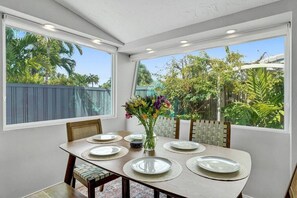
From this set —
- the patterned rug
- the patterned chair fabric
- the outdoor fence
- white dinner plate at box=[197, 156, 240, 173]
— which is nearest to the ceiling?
the outdoor fence

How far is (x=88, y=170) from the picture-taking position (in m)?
1.84

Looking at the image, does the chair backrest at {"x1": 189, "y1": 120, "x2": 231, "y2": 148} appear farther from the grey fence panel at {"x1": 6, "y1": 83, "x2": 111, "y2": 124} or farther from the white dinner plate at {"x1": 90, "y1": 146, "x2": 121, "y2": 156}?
the grey fence panel at {"x1": 6, "y1": 83, "x2": 111, "y2": 124}

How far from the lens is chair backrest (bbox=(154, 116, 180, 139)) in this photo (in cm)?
226

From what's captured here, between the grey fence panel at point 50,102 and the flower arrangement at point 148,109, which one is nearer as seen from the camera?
the flower arrangement at point 148,109

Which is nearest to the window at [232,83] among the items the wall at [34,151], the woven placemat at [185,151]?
the woven placemat at [185,151]

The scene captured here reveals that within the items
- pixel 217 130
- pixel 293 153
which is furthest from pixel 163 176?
pixel 293 153

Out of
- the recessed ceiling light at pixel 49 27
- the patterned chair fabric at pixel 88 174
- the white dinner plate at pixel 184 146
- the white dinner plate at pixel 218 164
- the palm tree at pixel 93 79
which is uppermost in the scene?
the recessed ceiling light at pixel 49 27

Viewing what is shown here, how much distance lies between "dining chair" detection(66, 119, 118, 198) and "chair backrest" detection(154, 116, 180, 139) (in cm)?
80

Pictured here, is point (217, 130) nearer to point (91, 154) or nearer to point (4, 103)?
point (91, 154)

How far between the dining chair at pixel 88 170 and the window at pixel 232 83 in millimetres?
1480

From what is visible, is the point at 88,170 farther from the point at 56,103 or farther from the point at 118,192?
the point at 56,103

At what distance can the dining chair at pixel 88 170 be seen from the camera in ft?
5.52

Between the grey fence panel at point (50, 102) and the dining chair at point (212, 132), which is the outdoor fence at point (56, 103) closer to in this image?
the grey fence panel at point (50, 102)

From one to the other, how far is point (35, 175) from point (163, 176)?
76.4 inches
